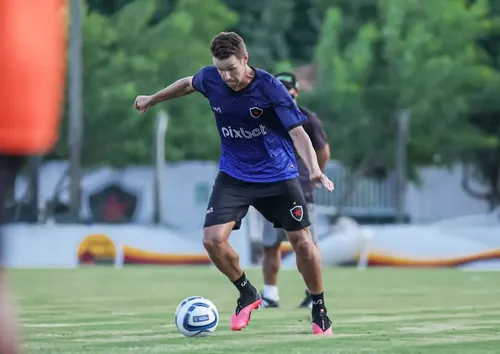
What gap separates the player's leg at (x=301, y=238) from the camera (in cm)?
905

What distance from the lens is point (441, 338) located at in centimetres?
868

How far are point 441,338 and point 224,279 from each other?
1014 cm

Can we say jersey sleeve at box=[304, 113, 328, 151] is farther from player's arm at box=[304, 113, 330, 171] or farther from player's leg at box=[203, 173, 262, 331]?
player's leg at box=[203, 173, 262, 331]

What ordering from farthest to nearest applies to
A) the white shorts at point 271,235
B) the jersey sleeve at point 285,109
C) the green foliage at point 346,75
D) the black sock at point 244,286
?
the green foliage at point 346,75, the white shorts at point 271,235, the black sock at point 244,286, the jersey sleeve at point 285,109

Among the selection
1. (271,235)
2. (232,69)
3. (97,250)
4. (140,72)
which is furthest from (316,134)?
(140,72)

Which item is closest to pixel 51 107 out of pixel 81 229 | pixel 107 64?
pixel 81 229

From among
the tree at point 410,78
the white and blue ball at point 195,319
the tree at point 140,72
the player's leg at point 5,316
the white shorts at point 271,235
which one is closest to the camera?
the player's leg at point 5,316

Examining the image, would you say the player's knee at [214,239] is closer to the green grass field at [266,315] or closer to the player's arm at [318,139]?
the green grass field at [266,315]

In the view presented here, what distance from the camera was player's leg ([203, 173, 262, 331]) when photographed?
9.17 m

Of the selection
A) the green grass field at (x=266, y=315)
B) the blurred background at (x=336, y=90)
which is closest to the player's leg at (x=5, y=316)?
the green grass field at (x=266, y=315)

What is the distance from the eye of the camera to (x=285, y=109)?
892cm

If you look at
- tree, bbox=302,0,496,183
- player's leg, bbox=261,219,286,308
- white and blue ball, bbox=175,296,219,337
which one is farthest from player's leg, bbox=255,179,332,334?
tree, bbox=302,0,496,183

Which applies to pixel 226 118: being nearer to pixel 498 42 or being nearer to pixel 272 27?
pixel 498 42

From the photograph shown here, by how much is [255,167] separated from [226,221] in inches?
16.4
